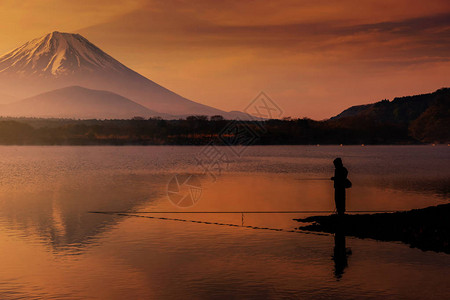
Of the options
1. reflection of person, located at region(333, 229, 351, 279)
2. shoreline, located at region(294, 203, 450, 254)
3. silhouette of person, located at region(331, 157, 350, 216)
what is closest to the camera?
reflection of person, located at region(333, 229, 351, 279)

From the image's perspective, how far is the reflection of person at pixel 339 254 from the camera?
18000mm

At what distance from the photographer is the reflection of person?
59.1ft

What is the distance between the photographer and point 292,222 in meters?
28.9

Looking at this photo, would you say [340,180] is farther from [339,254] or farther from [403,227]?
[339,254]

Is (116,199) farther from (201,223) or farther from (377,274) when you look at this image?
(377,274)

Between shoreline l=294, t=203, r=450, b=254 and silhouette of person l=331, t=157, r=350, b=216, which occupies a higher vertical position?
silhouette of person l=331, t=157, r=350, b=216

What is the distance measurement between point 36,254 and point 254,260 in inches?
301

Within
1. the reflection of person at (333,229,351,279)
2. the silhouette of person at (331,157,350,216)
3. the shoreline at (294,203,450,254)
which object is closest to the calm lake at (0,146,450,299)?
the reflection of person at (333,229,351,279)

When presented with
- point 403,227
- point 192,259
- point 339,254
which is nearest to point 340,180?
point 403,227

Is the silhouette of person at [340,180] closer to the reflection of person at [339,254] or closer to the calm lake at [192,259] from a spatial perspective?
the reflection of person at [339,254]

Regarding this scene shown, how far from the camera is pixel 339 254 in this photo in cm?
2011

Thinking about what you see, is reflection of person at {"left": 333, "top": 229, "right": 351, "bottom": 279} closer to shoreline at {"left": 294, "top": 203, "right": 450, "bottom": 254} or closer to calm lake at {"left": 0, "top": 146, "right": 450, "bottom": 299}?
calm lake at {"left": 0, "top": 146, "right": 450, "bottom": 299}

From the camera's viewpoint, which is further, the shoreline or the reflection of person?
the shoreline

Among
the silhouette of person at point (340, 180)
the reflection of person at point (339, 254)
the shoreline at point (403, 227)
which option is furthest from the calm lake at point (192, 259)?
the silhouette of person at point (340, 180)
